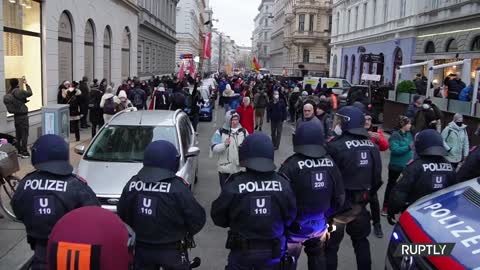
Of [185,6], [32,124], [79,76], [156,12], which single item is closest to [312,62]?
[185,6]

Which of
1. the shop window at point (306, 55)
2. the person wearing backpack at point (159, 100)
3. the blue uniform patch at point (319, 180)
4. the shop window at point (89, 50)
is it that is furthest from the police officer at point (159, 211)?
the shop window at point (306, 55)

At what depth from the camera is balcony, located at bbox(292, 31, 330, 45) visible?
7400cm

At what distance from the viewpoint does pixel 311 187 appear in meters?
4.70

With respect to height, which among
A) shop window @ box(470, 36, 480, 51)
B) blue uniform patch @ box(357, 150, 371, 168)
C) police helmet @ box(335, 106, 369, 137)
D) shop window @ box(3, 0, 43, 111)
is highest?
shop window @ box(470, 36, 480, 51)

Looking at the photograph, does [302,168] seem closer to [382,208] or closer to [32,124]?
[382,208]

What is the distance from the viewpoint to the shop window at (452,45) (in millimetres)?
26689

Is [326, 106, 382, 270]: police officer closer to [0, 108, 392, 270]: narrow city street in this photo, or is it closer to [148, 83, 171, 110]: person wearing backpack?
[0, 108, 392, 270]: narrow city street

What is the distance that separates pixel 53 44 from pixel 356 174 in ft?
43.7

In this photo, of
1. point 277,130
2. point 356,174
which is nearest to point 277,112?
point 277,130

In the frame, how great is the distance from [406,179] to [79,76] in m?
16.1

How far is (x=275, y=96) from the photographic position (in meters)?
14.9

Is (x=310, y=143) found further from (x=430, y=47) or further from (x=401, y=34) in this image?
(x=401, y=34)

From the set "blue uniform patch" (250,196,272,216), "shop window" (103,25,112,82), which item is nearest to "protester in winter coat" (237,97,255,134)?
"blue uniform patch" (250,196,272,216)

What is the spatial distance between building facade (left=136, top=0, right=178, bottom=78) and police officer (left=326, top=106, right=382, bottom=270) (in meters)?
28.0
